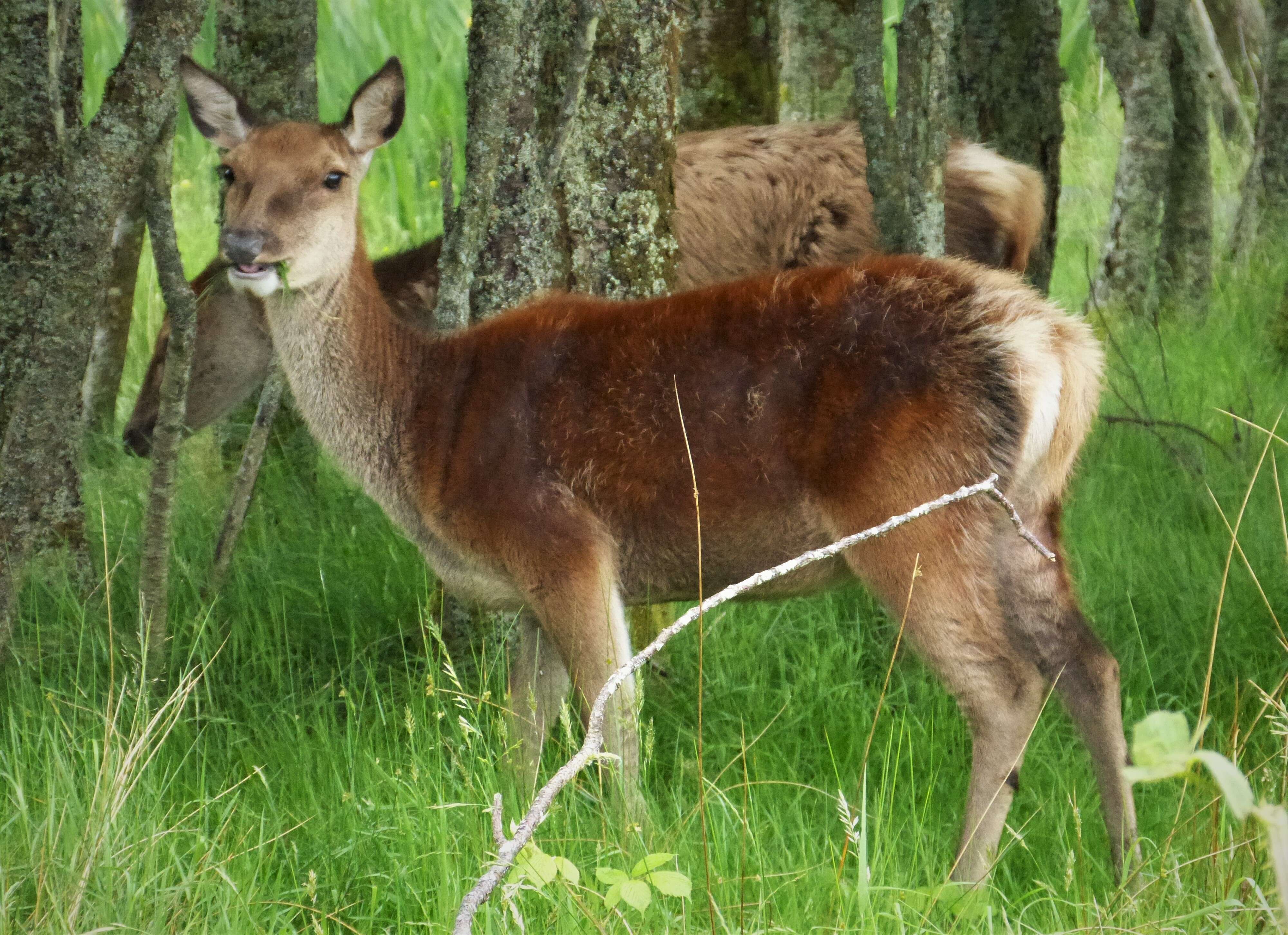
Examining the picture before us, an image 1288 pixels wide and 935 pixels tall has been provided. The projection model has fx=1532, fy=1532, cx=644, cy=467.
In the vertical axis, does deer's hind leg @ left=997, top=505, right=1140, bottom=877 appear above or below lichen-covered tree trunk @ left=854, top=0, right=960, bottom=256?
below

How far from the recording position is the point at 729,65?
271 inches

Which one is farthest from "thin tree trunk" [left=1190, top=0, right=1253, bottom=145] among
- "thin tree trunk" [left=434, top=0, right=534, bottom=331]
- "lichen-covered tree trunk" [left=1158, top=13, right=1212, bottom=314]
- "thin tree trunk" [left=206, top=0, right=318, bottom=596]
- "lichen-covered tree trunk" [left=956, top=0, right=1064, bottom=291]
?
"thin tree trunk" [left=434, top=0, right=534, bottom=331]

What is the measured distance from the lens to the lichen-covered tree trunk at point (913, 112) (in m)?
4.41

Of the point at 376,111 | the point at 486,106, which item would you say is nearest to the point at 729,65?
the point at 376,111

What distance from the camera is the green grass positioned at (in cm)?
288

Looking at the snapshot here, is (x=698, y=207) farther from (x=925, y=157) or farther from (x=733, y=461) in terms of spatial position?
(x=733, y=461)

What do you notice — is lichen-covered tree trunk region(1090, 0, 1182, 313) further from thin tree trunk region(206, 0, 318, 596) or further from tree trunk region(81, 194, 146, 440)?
tree trunk region(81, 194, 146, 440)

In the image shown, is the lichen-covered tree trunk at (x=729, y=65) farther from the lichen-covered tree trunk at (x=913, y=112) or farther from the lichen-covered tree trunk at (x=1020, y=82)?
the lichen-covered tree trunk at (x=913, y=112)

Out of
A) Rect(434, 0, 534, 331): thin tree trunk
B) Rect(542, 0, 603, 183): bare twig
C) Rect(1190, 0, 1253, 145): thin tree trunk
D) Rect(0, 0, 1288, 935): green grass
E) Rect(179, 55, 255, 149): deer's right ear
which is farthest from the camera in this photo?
Rect(1190, 0, 1253, 145): thin tree trunk

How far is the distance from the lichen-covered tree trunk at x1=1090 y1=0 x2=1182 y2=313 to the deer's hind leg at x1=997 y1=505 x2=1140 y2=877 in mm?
3992

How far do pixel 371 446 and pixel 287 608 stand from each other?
920mm

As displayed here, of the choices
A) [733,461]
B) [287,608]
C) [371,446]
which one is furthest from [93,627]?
[733,461]

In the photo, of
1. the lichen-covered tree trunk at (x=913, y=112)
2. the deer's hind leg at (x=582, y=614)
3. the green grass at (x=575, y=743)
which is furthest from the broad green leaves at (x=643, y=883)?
the lichen-covered tree trunk at (x=913, y=112)

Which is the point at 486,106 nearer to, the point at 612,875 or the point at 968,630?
the point at 968,630
